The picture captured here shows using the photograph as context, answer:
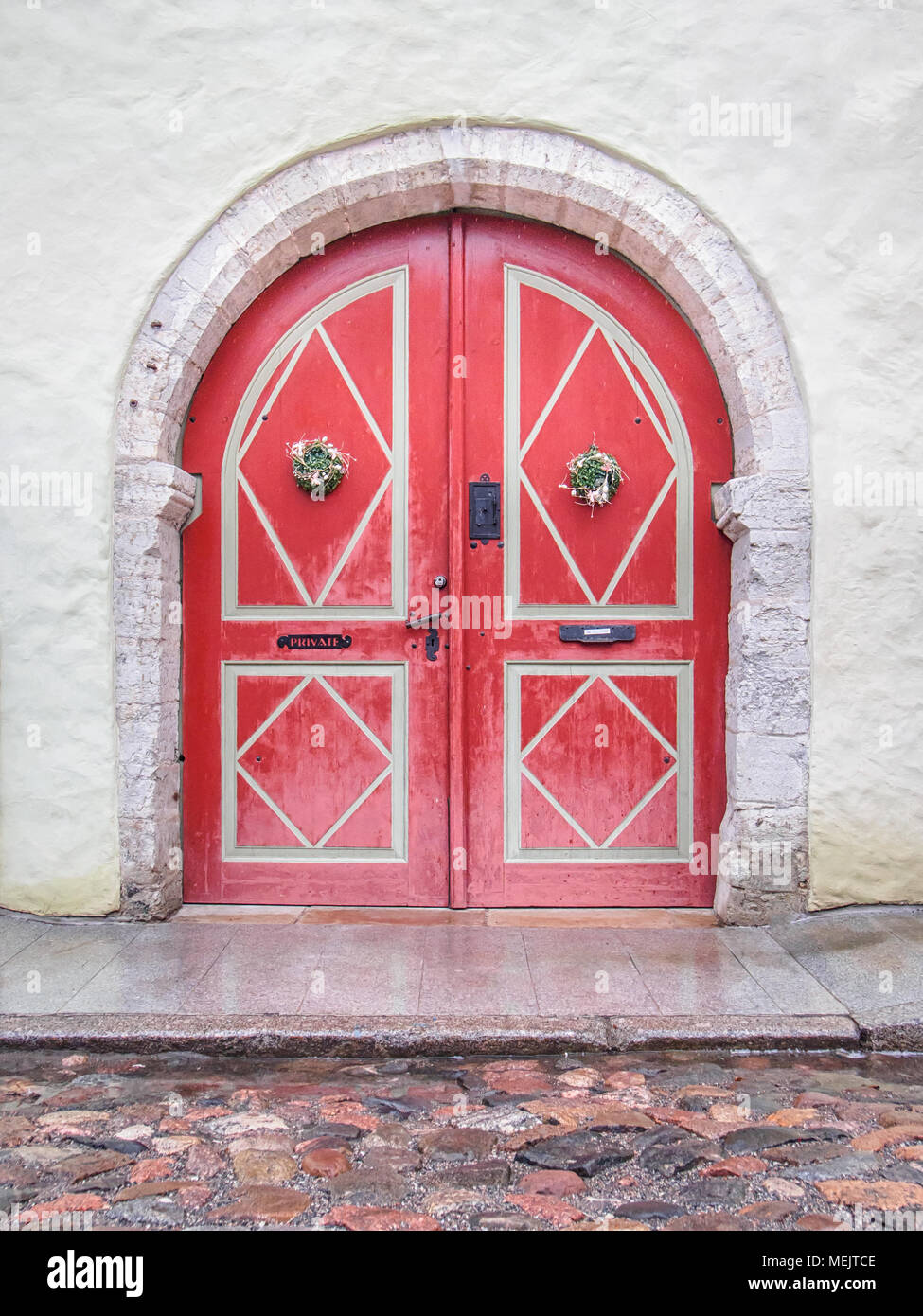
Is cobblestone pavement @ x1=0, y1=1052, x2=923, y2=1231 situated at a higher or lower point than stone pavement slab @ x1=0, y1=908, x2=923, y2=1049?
lower

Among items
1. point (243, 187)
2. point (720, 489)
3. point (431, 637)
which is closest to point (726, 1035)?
point (431, 637)

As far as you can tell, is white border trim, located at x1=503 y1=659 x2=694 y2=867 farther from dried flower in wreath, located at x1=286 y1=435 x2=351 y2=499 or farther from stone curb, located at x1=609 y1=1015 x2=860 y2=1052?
stone curb, located at x1=609 y1=1015 x2=860 y2=1052

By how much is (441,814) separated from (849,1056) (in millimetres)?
1980

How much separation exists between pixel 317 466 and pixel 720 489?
1.82 metres

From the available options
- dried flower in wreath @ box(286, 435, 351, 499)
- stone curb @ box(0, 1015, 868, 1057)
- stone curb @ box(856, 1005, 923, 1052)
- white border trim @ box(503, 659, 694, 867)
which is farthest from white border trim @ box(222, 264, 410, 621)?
stone curb @ box(856, 1005, 923, 1052)

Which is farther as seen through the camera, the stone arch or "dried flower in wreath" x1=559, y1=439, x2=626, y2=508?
"dried flower in wreath" x1=559, y1=439, x2=626, y2=508

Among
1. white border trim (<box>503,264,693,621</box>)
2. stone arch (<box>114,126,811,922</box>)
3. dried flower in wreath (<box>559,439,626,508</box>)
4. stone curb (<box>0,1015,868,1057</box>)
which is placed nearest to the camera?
stone curb (<box>0,1015,868,1057</box>)

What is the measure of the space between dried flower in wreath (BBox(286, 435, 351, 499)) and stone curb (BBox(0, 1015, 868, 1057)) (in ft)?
7.56

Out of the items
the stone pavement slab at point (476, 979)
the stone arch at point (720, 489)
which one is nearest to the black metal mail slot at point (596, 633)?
the stone arch at point (720, 489)

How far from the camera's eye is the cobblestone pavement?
7.25 ft

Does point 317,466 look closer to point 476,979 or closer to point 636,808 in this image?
point 636,808

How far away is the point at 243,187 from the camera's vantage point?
4.21m

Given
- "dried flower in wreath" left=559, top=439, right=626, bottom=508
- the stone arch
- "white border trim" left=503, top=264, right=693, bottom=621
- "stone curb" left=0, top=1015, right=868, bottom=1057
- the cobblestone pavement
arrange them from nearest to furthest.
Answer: the cobblestone pavement < "stone curb" left=0, top=1015, right=868, bottom=1057 < the stone arch < "dried flower in wreath" left=559, top=439, right=626, bottom=508 < "white border trim" left=503, top=264, right=693, bottom=621
